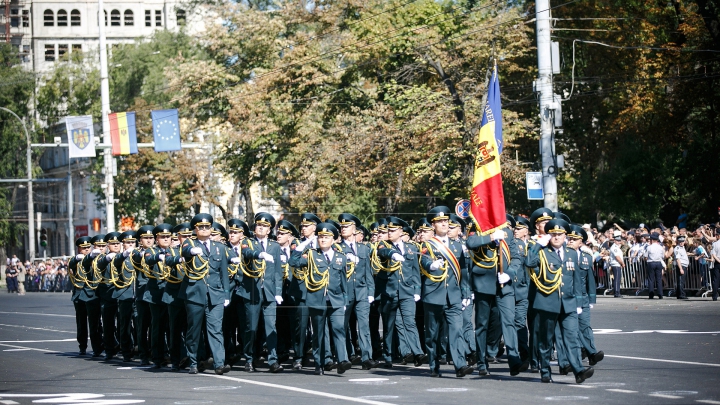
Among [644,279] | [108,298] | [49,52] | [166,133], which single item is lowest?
[644,279]

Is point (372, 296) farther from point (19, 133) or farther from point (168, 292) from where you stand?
point (19, 133)

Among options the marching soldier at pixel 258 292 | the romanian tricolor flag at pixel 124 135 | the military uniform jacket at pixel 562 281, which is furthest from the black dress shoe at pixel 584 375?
the romanian tricolor flag at pixel 124 135

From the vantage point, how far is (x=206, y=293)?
591 inches

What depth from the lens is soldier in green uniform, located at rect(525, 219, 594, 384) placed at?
496 inches

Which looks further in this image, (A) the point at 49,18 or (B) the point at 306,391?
(A) the point at 49,18

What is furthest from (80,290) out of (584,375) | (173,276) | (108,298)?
(584,375)

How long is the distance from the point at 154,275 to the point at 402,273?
12.2 ft

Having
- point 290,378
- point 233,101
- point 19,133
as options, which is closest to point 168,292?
point 290,378

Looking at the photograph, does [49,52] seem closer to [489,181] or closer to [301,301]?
[301,301]

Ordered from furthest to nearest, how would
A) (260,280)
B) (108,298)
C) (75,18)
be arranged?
(75,18), (108,298), (260,280)

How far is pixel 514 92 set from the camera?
39969 millimetres

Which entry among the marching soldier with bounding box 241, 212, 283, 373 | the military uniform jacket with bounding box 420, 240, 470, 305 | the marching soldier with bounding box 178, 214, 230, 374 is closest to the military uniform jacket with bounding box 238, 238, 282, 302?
the marching soldier with bounding box 241, 212, 283, 373

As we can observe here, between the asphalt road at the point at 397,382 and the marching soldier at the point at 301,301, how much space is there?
31cm

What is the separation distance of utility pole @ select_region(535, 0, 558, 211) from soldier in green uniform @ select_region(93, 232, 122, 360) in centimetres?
1037
